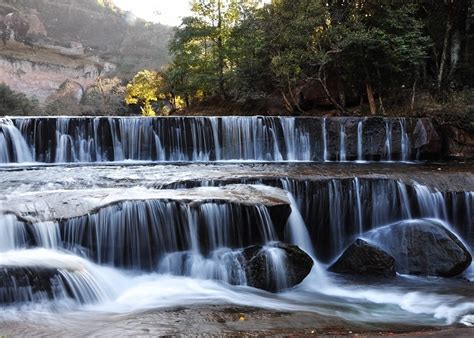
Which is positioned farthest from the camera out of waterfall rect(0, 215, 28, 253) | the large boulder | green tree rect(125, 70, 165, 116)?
green tree rect(125, 70, 165, 116)

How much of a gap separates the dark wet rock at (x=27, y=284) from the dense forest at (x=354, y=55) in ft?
42.0

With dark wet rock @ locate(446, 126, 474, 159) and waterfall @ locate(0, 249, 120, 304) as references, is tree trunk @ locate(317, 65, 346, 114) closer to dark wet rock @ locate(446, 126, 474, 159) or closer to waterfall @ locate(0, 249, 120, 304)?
dark wet rock @ locate(446, 126, 474, 159)

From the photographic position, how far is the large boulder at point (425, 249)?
880 centimetres

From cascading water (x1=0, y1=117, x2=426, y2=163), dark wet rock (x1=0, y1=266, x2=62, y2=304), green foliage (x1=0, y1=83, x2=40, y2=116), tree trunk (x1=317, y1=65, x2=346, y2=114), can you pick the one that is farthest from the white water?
green foliage (x1=0, y1=83, x2=40, y2=116)

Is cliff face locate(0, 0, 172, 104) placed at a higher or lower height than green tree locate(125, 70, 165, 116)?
higher

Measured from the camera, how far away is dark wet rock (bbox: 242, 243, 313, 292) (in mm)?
7633

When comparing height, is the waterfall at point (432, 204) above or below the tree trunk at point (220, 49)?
below

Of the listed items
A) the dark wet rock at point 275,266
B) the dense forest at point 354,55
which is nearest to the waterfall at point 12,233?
the dark wet rock at point 275,266

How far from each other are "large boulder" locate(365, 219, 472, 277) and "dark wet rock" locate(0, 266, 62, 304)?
5989 mm

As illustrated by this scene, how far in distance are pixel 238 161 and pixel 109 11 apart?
73764 mm

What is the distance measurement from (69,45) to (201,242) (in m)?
61.8

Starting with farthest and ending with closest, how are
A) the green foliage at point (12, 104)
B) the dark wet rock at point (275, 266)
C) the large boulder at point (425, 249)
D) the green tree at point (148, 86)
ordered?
the green foliage at point (12, 104)
the green tree at point (148, 86)
the large boulder at point (425, 249)
the dark wet rock at point (275, 266)

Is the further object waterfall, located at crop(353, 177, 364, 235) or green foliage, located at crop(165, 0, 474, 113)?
green foliage, located at crop(165, 0, 474, 113)

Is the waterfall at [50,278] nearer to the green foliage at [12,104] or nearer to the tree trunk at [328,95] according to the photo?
the tree trunk at [328,95]
